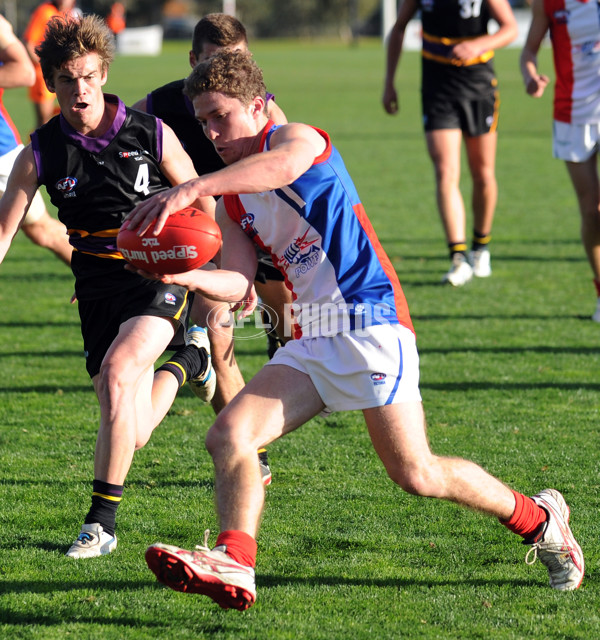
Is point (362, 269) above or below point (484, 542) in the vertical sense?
above

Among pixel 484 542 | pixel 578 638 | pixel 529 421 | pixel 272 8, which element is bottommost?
pixel 272 8

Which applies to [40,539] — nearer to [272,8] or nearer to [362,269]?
[362,269]

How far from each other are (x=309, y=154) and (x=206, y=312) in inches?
66.9

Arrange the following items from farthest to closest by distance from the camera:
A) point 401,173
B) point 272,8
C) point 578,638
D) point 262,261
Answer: point 272,8 → point 401,173 → point 262,261 → point 578,638

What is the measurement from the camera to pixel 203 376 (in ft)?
15.9

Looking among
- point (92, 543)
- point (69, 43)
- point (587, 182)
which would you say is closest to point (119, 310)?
point (92, 543)

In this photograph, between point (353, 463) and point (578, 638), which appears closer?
point (578, 638)

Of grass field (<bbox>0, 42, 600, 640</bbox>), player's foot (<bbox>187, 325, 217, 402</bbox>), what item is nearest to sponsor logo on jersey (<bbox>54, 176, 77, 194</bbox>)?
player's foot (<bbox>187, 325, 217, 402</bbox>)

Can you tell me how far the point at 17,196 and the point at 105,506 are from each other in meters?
1.31

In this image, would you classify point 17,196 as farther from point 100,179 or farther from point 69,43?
point 69,43

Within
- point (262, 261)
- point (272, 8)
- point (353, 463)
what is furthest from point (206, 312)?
point (272, 8)

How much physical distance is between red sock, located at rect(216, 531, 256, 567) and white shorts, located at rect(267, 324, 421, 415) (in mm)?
559

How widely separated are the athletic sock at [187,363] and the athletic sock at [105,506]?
30.7 inches

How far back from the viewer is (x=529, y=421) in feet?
17.7
